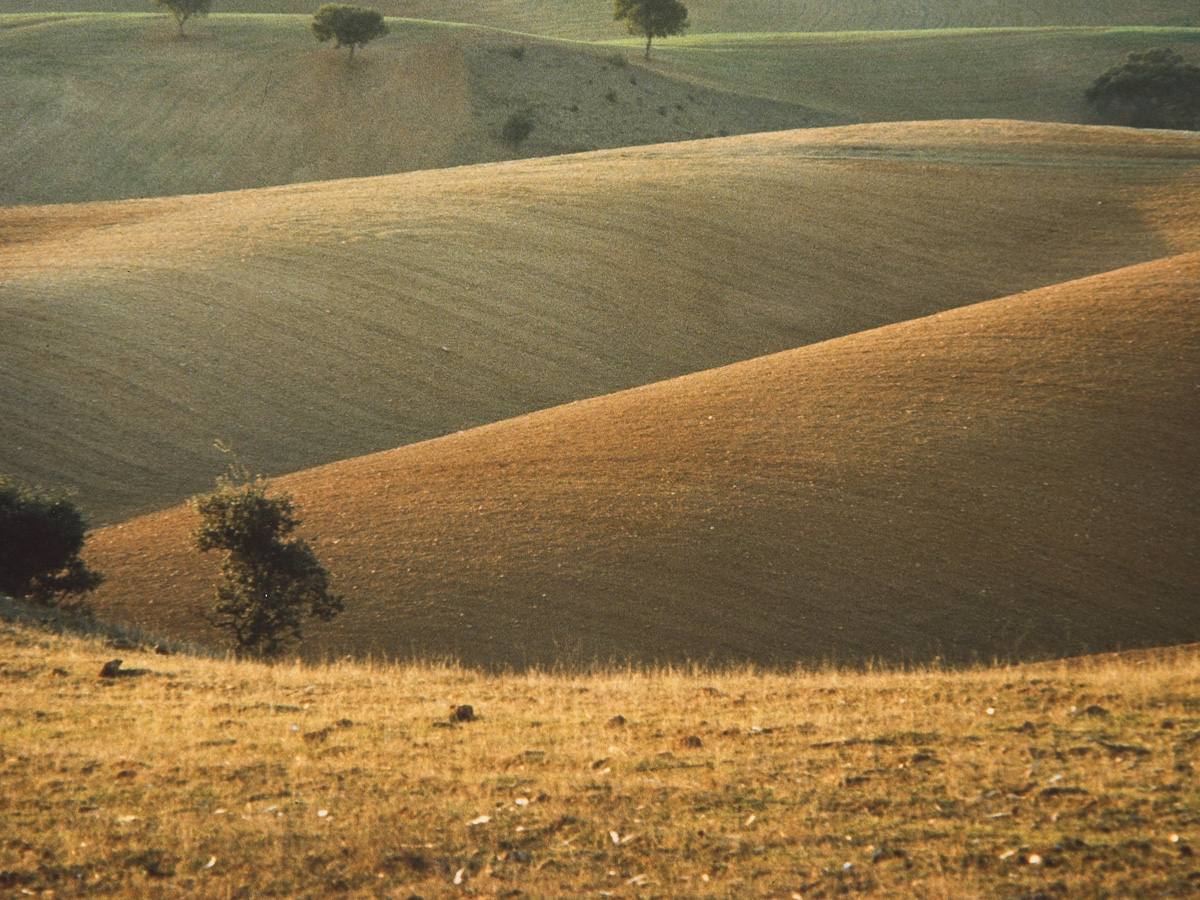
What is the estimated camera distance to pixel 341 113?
64.1m

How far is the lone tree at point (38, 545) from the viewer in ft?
46.2

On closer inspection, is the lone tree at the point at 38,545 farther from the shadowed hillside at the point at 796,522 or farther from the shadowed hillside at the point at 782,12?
the shadowed hillside at the point at 782,12

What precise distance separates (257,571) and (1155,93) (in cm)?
7434

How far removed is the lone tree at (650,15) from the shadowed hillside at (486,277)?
126ft

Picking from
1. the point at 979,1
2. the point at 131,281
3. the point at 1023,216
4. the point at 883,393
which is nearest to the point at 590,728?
the point at 883,393

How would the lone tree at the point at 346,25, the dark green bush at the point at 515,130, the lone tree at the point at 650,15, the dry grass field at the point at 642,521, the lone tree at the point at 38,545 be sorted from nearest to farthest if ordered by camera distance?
the dry grass field at the point at 642,521
the lone tree at the point at 38,545
the dark green bush at the point at 515,130
the lone tree at the point at 346,25
the lone tree at the point at 650,15

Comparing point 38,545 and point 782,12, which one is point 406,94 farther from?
point 38,545

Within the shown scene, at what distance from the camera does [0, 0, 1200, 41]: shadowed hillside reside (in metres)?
98.4

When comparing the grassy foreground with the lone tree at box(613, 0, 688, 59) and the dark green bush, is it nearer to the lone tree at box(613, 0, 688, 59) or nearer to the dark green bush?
the dark green bush

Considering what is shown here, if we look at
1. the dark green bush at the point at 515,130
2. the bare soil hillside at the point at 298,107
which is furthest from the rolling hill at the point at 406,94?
the dark green bush at the point at 515,130

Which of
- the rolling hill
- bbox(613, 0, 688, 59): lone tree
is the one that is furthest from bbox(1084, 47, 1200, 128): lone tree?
bbox(613, 0, 688, 59): lone tree

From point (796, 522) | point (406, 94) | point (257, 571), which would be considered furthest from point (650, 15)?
point (257, 571)

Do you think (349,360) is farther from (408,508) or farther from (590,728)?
(590,728)

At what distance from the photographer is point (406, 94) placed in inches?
2576
